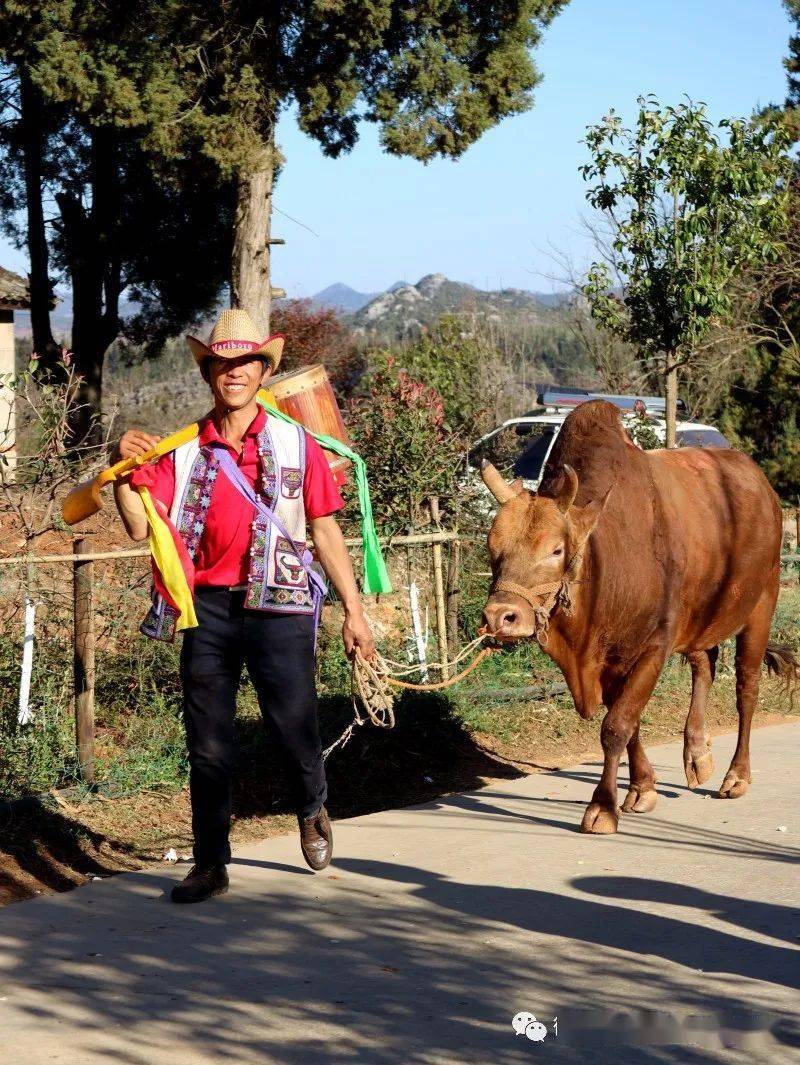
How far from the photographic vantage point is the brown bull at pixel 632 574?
6590 mm

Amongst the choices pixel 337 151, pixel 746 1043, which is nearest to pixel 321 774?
pixel 746 1043

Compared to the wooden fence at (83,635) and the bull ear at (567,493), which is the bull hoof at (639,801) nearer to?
the wooden fence at (83,635)

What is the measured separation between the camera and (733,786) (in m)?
8.18

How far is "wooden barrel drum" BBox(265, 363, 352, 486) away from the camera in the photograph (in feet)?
24.9

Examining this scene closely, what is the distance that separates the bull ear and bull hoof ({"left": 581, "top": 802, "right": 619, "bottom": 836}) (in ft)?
A: 5.14

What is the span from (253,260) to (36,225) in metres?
10.1

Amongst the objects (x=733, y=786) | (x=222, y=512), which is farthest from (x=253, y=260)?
(x=222, y=512)

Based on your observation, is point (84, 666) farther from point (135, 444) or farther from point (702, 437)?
point (702, 437)

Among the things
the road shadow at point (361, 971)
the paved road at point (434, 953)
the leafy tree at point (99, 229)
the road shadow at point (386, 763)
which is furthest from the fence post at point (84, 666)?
the leafy tree at point (99, 229)

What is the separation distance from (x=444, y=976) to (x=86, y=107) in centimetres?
1490

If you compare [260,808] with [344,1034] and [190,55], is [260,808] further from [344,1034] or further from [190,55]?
[190,55]

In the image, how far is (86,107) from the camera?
17.7 m

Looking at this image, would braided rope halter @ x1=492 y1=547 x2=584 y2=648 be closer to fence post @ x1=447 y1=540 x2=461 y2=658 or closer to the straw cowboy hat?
the straw cowboy hat

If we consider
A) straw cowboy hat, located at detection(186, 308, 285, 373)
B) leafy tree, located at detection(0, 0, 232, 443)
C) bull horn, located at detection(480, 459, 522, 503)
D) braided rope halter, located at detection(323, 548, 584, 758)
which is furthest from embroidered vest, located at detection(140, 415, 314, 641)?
leafy tree, located at detection(0, 0, 232, 443)
